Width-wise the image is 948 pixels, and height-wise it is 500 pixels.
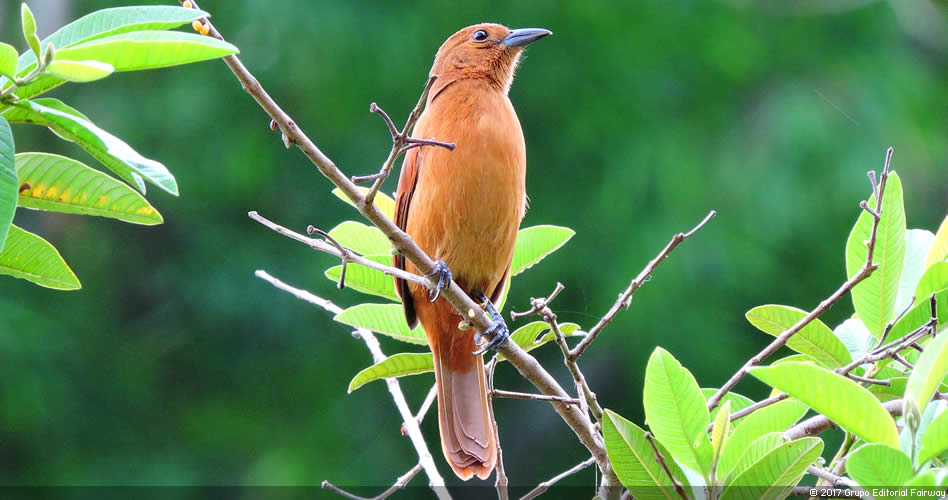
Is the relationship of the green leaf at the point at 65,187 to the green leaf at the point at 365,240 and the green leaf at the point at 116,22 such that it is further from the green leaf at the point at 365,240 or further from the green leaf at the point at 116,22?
the green leaf at the point at 365,240

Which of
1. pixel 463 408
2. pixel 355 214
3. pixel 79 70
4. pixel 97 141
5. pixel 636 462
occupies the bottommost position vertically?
pixel 355 214

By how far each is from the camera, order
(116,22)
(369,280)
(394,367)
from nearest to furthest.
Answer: (116,22)
(394,367)
(369,280)

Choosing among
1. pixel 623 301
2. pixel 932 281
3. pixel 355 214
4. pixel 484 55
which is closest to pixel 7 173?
pixel 623 301

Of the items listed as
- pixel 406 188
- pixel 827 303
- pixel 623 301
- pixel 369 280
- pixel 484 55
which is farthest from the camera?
pixel 484 55

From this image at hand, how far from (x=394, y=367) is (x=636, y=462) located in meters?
0.82

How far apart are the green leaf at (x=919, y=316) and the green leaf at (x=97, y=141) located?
1448 mm

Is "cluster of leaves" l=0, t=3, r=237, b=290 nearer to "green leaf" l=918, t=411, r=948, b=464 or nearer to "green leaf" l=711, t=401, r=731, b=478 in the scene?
"green leaf" l=711, t=401, r=731, b=478

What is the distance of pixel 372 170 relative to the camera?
786 centimetres

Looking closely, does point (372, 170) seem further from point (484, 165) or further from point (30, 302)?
point (484, 165)

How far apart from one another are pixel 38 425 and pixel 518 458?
12.8 feet

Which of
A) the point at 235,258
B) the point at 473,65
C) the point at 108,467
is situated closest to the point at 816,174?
the point at 235,258

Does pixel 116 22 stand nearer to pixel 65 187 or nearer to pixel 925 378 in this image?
pixel 65 187

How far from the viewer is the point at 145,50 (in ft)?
4.70

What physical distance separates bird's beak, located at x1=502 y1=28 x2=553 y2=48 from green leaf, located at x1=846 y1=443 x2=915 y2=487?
244cm
